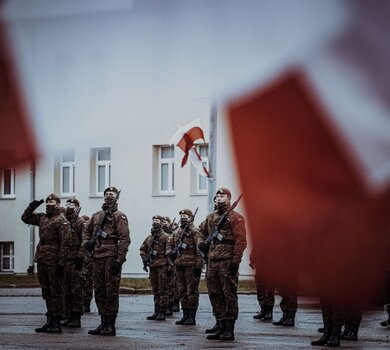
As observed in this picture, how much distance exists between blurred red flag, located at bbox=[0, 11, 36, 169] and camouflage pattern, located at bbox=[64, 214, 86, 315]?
10232 mm

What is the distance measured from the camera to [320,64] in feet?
12.4

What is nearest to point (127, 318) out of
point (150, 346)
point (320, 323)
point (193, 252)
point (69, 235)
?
point (193, 252)

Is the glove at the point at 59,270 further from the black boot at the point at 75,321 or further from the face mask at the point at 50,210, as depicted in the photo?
the black boot at the point at 75,321

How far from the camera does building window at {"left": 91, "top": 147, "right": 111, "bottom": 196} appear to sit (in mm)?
4344

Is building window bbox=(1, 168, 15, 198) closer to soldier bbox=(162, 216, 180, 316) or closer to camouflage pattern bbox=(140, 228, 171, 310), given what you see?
camouflage pattern bbox=(140, 228, 171, 310)

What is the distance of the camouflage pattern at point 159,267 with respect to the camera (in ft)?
55.0

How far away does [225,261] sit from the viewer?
11.9m

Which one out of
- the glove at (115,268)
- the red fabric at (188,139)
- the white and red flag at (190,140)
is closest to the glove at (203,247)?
the glove at (115,268)

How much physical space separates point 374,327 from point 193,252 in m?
3.13

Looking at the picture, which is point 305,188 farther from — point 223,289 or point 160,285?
point 160,285

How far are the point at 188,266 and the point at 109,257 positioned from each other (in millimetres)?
3831

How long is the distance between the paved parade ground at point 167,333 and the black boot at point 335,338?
0.13 meters

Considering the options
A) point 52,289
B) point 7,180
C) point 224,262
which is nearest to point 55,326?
point 52,289

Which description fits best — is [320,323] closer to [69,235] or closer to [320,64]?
[69,235]
